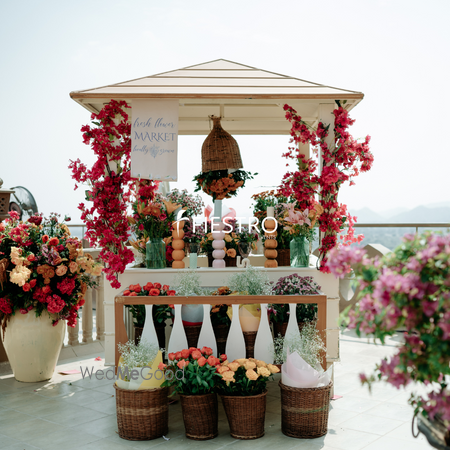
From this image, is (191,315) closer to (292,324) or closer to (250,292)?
(250,292)

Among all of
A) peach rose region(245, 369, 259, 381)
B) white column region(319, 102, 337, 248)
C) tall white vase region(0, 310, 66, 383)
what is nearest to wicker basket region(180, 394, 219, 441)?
peach rose region(245, 369, 259, 381)

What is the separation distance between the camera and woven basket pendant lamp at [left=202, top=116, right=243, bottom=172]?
4395mm

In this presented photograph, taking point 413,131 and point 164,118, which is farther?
point 413,131

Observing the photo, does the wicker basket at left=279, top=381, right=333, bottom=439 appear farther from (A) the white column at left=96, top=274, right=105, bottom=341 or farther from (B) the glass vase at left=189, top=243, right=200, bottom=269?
Result: (A) the white column at left=96, top=274, right=105, bottom=341

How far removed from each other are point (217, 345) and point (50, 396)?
1.47 metres

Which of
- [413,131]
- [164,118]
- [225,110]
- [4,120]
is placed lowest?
[164,118]

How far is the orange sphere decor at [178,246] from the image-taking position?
152 inches

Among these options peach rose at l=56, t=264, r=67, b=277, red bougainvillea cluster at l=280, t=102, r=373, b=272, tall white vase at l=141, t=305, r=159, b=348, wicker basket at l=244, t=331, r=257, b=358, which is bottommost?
wicker basket at l=244, t=331, r=257, b=358

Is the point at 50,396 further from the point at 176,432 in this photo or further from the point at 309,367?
the point at 309,367

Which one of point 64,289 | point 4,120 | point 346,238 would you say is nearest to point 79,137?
point 64,289

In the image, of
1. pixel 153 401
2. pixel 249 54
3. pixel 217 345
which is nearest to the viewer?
pixel 153 401

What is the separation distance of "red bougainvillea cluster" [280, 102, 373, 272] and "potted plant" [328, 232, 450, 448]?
2.03 m

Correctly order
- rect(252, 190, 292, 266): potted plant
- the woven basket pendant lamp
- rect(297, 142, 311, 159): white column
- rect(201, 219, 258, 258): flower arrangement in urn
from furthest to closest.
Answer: rect(297, 142, 311, 159): white column
the woven basket pendant lamp
rect(252, 190, 292, 266): potted plant
rect(201, 219, 258, 258): flower arrangement in urn

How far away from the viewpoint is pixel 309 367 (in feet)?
9.72
